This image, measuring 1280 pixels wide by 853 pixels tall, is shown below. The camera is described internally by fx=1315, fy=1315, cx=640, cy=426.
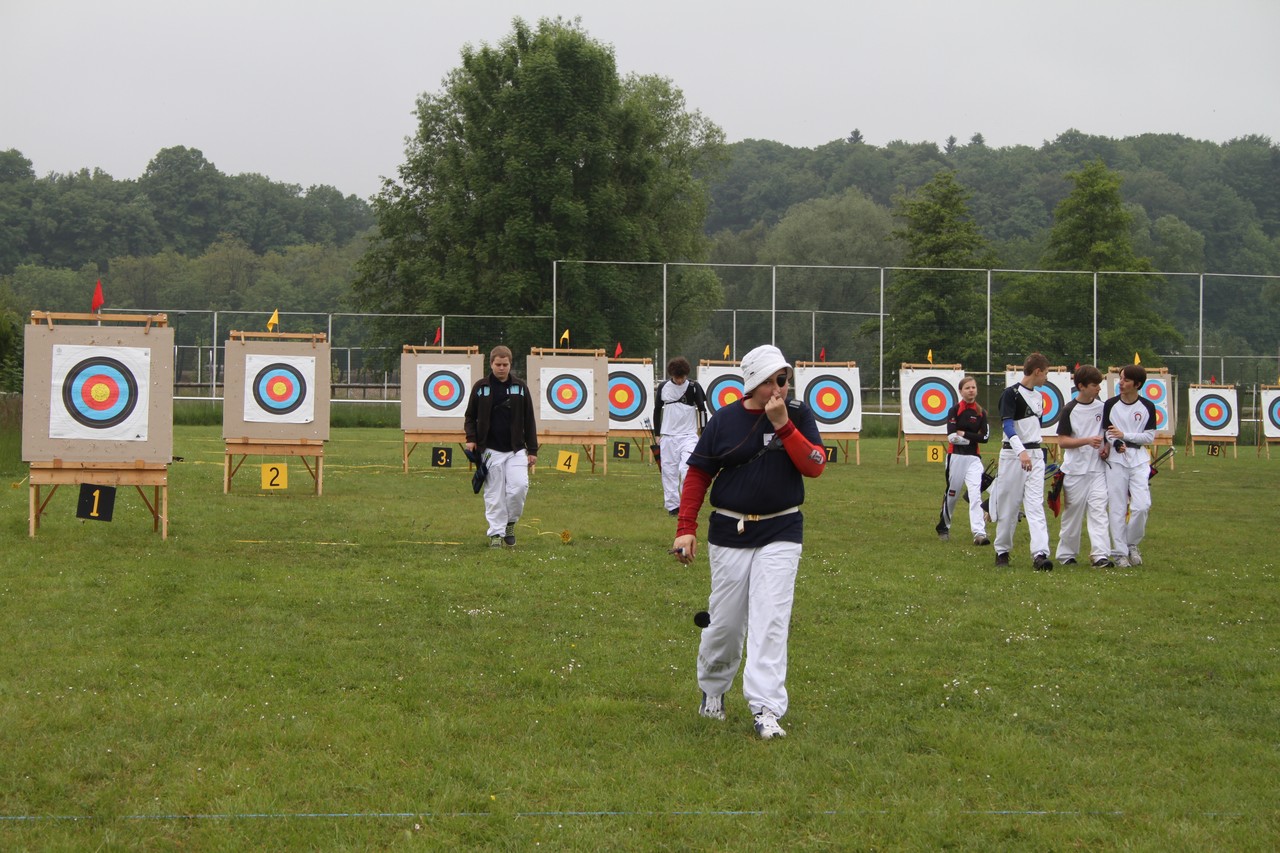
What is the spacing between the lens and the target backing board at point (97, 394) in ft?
43.1

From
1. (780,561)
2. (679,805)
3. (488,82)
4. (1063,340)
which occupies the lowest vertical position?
(679,805)

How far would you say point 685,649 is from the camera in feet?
28.0

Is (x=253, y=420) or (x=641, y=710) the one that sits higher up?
(x=253, y=420)

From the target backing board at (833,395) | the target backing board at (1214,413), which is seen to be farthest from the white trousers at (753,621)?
the target backing board at (1214,413)

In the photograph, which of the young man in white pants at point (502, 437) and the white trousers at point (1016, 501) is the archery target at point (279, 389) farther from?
the white trousers at point (1016, 501)

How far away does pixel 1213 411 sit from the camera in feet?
120

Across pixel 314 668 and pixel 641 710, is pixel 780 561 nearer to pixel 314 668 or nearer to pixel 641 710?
pixel 641 710

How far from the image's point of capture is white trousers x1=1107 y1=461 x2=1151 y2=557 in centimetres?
1322

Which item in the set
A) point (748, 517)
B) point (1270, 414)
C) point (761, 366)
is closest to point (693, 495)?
point (748, 517)

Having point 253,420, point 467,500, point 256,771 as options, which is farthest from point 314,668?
point 253,420

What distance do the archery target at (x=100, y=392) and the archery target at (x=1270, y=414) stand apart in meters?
32.3

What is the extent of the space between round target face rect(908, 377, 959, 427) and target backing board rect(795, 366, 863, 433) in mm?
1301

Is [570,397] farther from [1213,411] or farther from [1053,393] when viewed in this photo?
[1213,411]

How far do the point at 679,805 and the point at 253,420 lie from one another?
584 inches
